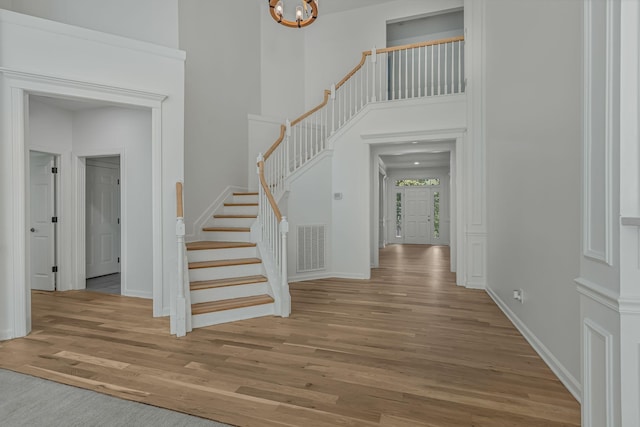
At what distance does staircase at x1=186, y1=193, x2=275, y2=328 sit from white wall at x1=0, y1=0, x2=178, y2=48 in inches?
113

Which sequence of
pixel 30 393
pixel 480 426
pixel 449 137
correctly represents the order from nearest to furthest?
pixel 480 426 → pixel 30 393 → pixel 449 137

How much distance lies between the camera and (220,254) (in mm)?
4293

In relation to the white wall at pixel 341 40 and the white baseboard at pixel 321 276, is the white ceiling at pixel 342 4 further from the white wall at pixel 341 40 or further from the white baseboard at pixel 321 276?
the white baseboard at pixel 321 276

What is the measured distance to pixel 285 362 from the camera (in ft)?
8.83

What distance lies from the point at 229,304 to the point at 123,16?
400cm

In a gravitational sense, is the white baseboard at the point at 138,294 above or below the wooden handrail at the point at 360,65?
below

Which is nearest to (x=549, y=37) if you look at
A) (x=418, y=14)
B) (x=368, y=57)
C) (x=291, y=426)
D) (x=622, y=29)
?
(x=622, y=29)

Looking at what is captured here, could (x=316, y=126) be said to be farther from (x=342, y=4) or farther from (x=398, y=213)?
(x=398, y=213)

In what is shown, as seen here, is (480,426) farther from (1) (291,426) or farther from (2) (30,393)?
(2) (30,393)

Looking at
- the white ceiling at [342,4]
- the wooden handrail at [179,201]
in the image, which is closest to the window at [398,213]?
the white ceiling at [342,4]

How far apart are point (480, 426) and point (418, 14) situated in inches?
306

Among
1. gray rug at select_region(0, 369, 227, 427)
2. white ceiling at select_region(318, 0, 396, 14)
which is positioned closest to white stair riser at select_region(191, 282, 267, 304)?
gray rug at select_region(0, 369, 227, 427)

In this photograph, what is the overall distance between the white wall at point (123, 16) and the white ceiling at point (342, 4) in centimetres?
407

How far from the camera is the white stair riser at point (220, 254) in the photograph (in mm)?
4152
